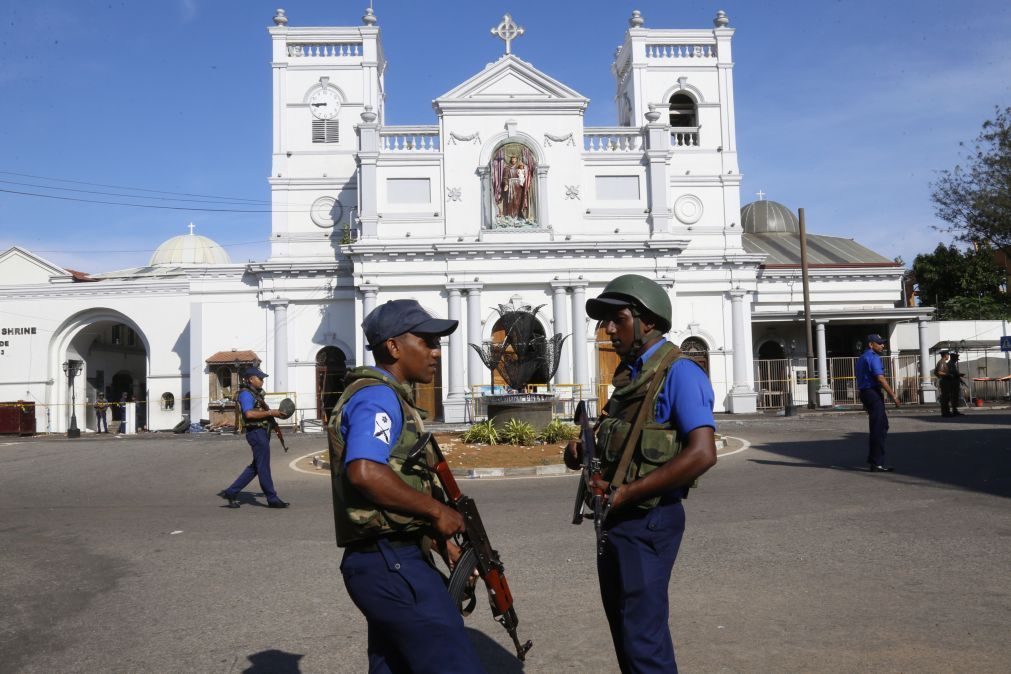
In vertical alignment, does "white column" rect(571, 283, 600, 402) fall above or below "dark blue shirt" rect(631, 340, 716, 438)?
above

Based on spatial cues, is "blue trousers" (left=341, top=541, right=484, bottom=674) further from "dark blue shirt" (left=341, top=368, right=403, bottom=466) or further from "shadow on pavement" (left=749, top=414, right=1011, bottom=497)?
"shadow on pavement" (left=749, top=414, right=1011, bottom=497)

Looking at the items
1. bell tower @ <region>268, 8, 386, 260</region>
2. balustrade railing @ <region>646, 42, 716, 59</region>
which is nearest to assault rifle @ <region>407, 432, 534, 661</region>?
bell tower @ <region>268, 8, 386, 260</region>

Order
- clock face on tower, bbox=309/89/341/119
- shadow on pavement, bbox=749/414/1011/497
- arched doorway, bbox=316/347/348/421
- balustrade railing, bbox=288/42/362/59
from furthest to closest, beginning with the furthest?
1. balustrade railing, bbox=288/42/362/59
2. clock face on tower, bbox=309/89/341/119
3. arched doorway, bbox=316/347/348/421
4. shadow on pavement, bbox=749/414/1011/497

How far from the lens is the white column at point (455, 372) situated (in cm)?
2712

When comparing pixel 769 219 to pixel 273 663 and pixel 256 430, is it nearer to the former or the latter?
pixel 256 430

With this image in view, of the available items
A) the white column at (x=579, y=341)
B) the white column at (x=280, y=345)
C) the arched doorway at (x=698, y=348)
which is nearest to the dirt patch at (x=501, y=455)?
the white column at (x=579, y=341)

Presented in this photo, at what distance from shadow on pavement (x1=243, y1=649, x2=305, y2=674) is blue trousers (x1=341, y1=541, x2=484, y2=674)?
179cm

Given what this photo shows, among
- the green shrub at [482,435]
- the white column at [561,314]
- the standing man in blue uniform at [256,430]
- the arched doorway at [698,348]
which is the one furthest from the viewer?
the arched doorway at [698,348]

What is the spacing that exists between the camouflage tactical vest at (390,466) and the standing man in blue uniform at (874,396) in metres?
9.34

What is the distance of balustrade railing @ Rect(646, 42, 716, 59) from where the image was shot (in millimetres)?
32844

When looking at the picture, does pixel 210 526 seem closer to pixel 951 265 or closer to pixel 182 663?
pixel 182 663

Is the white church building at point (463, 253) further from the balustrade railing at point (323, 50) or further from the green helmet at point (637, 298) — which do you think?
the green helmet at point (637, 298)

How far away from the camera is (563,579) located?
601cm

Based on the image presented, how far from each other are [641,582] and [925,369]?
3287cm
